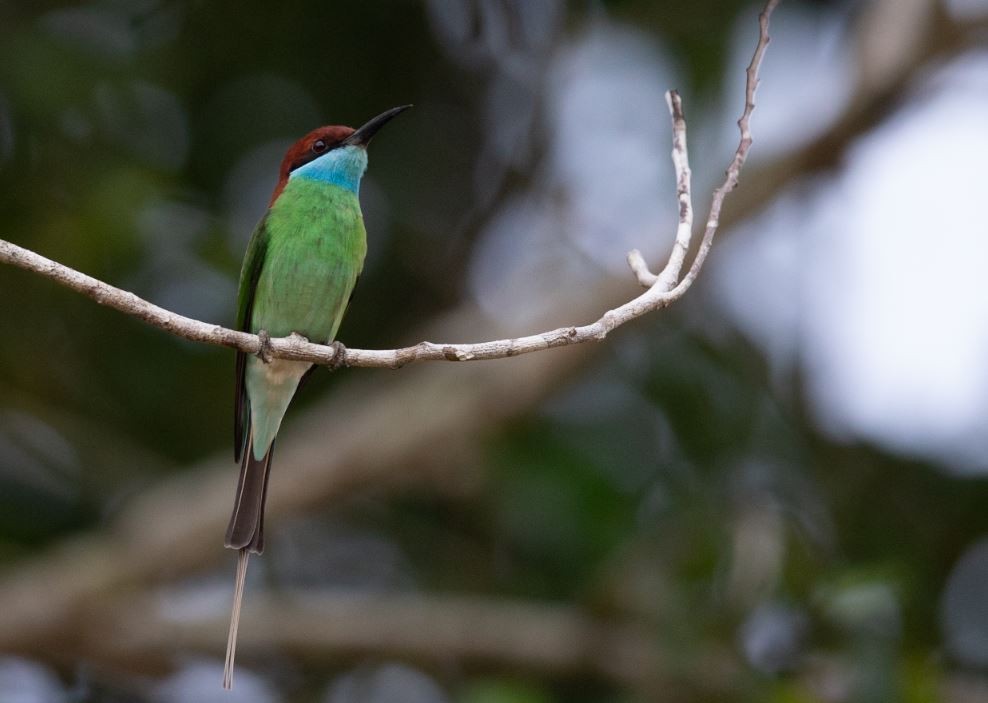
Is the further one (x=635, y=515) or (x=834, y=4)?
(x=834, y=4)

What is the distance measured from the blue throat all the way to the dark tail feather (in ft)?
2.47

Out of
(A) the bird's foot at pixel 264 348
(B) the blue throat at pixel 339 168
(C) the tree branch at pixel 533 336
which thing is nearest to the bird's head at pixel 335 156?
(B) the blue throat at pixel 339 168

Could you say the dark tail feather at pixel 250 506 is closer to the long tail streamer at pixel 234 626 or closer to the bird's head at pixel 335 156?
the long tail streamer at pixel 234 626

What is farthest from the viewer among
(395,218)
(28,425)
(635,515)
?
(395,218)

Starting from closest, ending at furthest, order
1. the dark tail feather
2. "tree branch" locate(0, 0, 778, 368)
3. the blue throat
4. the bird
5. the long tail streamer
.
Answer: "tree branch" locate(0, 0, 778, 368)
the long tail streamer
the dark tail feather
the bird
the blue throat

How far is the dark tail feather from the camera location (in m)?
3.14

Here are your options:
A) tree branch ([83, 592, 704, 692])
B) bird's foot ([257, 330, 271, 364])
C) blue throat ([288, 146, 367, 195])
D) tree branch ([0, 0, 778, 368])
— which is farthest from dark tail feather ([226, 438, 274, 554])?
tree branch ([83, 592, 704, 692])

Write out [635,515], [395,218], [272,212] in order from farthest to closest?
[395,218], [635,515], [272,212]

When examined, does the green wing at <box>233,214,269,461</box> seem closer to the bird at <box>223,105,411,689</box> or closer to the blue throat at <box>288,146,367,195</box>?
the bird at <box>223,105,411,689</box>

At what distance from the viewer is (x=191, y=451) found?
5520 mm

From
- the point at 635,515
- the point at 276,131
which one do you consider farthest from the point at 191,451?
the point at 635,515

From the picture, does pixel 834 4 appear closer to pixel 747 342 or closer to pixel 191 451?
pixel 747 342

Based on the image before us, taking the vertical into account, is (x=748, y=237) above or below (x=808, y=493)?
above

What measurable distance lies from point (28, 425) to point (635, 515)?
94.0 inches
